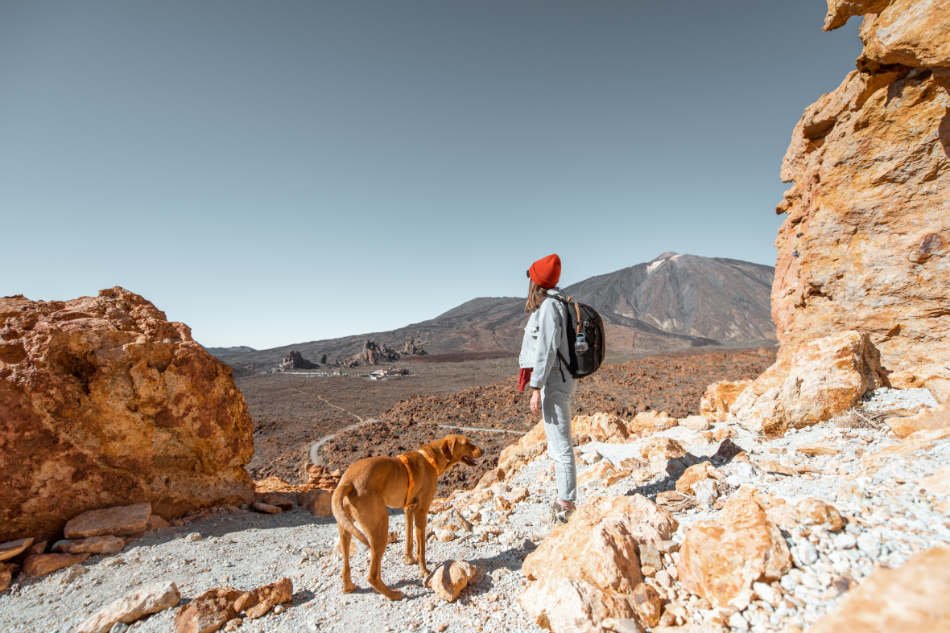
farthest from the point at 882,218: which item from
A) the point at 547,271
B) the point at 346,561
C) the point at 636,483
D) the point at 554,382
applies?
the point at 346,561

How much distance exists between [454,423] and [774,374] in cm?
1238

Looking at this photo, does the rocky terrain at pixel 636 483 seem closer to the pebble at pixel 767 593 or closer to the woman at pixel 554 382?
the pebble at pixel 767 593

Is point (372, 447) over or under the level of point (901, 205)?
under

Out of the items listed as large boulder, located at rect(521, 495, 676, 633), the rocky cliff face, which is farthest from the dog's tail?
the rocky cliff face

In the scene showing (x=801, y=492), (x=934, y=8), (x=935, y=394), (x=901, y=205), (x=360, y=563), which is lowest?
(x=360, y=563)

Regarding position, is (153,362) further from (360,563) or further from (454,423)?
(454,423)

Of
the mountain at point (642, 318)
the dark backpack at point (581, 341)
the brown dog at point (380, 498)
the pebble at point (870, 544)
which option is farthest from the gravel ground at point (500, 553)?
the mountain at point (642, 318)

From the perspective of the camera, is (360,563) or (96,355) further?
(96,355)

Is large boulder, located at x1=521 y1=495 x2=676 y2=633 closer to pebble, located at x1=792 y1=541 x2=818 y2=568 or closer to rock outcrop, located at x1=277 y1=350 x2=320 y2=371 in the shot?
pebble, located at x1=792 y1=541 x2=818 y2=568

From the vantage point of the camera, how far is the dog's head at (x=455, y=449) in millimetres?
3154

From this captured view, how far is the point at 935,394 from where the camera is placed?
3.79 metres

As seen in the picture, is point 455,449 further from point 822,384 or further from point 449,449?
point 822,384

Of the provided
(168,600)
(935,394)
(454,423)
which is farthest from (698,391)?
(168,600)

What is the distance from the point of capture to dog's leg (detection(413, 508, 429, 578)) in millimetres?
2780
